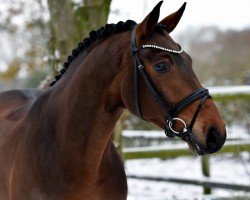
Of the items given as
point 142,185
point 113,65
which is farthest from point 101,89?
point 142,185

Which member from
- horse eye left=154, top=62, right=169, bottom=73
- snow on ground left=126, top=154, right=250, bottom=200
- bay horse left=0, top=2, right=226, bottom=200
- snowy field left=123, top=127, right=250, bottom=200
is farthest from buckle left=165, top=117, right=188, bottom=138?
snow on ground left=126, top=154, right=250, bottom=200

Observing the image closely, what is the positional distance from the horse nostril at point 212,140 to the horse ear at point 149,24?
64 cm

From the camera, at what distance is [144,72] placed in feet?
7.94

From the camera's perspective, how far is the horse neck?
2641mm

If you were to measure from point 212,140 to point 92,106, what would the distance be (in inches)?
31.7

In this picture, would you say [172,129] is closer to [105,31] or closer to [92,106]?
[92,106]

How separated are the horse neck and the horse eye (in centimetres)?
29

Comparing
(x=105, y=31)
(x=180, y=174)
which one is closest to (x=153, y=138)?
(x=180, y=174)

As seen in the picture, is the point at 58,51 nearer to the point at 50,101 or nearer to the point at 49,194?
the point at 50,101

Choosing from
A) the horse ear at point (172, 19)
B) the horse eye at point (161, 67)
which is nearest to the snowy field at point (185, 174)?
the horse ear at point (172, 19)

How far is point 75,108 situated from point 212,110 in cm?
89

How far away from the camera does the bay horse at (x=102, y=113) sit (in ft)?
7.54

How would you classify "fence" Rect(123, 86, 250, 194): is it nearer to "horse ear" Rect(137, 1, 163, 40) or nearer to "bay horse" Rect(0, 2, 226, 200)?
"bay horse" Rect(0, 2, 226, 200)

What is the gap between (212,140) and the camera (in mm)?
2195
